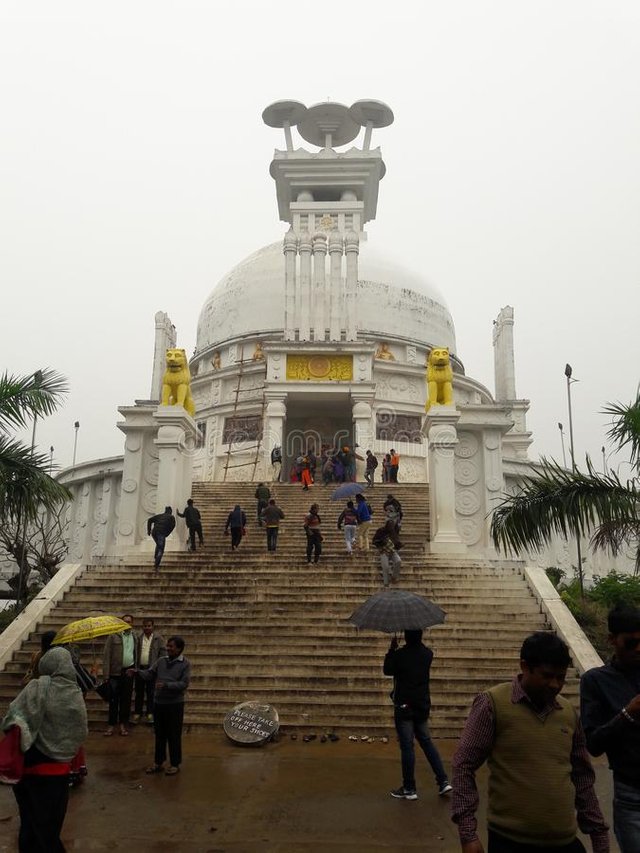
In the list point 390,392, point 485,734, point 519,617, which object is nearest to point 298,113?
point 390,392

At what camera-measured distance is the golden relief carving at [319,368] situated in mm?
25703

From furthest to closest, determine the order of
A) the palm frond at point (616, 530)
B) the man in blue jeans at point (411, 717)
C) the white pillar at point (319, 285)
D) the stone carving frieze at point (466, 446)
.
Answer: the white pillar at point (319, 285), the stone carving frieze at point (466, 446), the palm frond at point (616, 530), the man in blue jeans at point (411, 717)

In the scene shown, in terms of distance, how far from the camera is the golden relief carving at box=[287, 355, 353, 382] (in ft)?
84.3

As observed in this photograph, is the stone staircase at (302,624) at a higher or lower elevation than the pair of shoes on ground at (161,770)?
higher

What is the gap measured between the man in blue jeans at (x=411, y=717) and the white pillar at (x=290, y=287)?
21.0 metres

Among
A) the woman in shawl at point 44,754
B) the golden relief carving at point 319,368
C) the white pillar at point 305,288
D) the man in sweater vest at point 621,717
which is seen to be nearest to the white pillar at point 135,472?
the golden relief carving at point 319,368

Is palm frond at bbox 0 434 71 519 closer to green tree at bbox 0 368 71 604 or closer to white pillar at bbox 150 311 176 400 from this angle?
green tree at bbox 0 368 71 604

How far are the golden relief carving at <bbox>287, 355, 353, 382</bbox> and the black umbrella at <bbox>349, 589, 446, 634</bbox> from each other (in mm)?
19055

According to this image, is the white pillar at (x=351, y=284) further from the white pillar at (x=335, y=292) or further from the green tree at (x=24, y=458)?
the green tree at (x=24, y=458)

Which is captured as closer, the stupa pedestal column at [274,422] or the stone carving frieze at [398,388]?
the stupa pedestal column at [274,422]

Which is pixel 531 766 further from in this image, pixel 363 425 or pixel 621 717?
pixel 363 425

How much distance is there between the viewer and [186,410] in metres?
17.3

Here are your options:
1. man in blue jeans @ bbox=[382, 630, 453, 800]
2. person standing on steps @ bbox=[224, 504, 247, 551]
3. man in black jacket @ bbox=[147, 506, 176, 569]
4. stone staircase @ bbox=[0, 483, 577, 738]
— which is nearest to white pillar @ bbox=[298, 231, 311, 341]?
stone staircase @ bbox=[0, 483, 577, 738]

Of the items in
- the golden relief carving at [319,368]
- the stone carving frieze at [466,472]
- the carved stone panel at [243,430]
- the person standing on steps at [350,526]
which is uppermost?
the golden relief carving at [319,368]
